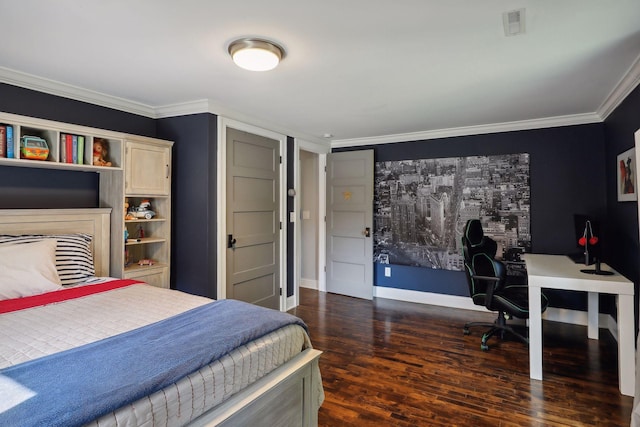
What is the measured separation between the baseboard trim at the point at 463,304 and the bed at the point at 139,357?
2995mm

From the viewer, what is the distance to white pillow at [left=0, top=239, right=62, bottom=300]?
2.17 metres

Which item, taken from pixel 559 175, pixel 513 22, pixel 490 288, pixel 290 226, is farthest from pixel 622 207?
pixel 290 226

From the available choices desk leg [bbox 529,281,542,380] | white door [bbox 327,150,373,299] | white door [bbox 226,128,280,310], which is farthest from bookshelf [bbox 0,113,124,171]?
desk leg [bbox 529,281,542,380]

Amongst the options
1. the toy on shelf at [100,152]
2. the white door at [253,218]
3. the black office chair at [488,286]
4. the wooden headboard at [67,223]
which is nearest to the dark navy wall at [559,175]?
the black office chair at [488,286]

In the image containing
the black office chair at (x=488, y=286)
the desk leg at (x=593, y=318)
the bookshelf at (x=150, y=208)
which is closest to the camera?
the bookshelf at (x=150, y=208)

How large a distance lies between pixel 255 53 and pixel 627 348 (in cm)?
312

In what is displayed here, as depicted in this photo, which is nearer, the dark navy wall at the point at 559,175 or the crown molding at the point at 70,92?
the crown molding at the point at 70,92

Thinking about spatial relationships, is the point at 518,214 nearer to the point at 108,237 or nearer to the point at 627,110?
the point at 627,110

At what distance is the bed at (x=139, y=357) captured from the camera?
114cm

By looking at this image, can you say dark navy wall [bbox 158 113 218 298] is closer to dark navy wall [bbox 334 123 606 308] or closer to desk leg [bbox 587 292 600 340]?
dark navy wall [bbox 334 123 606 308]

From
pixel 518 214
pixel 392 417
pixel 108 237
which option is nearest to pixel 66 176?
pixel 108 237

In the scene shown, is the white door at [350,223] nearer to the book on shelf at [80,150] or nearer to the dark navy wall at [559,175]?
the dark navy wall at [559,175]

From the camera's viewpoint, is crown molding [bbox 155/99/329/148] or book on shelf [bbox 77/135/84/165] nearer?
book on shelf [bbox 77/135/84/165]

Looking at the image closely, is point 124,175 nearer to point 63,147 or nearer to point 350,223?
point 63,147
